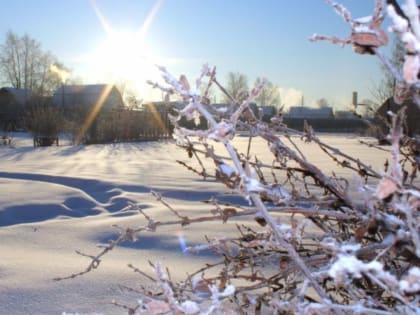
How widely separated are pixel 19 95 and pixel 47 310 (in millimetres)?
50587

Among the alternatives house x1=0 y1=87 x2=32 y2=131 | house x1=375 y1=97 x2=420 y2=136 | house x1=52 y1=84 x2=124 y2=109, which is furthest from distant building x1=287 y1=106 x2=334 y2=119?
house x1=375 y1=97 x2=420 y2=136

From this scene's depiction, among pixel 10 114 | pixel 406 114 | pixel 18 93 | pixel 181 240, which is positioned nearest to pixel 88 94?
pixel 18 93

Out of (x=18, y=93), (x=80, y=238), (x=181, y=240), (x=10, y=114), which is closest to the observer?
(x=181, y=240)

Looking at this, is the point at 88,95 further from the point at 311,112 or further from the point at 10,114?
the point at 311,112

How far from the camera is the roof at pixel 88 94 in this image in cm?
4697

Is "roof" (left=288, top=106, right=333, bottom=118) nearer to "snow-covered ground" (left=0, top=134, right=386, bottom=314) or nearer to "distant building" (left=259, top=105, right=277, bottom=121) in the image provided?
"distant building" (left=259, top=105, right=277, bottom=121)

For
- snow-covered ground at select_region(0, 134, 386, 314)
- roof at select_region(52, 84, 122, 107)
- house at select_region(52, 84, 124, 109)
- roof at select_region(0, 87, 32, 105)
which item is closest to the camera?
snow-covered ground at select_region(0, 134, 386, 314)

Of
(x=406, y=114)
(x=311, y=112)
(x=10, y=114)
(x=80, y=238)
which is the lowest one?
(x=80, y=238)

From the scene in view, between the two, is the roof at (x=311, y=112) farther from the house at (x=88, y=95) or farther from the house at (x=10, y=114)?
the house at (x=10, y=114)

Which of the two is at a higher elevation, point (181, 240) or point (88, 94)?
point (88, 94)

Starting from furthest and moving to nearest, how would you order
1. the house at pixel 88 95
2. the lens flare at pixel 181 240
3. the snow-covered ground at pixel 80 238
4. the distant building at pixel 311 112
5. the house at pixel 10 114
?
the distant building at pixel 311 112 < the house at pixel 88 95 < the house at pixel 10 114 < the lens flare at pixel 181 240 < the snow-covered ground at pixel 80 238

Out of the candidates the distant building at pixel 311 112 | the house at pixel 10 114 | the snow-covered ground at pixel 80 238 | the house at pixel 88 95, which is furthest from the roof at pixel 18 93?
the snow-covered ground at pixel 80 238

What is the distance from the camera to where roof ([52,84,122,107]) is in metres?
47.0

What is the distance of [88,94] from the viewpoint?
1874 inches
